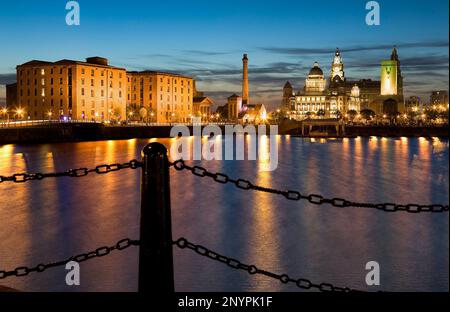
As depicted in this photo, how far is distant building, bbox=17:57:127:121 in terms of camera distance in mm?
86125

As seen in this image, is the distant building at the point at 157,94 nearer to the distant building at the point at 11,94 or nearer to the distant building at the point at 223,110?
the distant building at the point at 11,94

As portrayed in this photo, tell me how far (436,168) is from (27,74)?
6882cm

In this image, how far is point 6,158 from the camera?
140ft

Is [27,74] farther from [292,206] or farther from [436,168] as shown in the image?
[292,206]

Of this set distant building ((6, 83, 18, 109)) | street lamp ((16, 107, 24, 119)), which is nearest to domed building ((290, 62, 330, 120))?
distant building ((6, 83, 18, 109))

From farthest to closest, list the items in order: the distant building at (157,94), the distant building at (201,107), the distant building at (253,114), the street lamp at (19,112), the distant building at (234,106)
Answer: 1. the distant building at (234,106)
2. the distant building at (253,114)
3. the distant building at (201,107)
4. the distant building at (157,94)
5. the street lamp at (19,112)

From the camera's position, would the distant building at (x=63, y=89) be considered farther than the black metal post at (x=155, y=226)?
Yes

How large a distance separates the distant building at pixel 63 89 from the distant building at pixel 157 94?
13786 mm

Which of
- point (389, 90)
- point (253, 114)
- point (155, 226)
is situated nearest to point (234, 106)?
point (253, 114)

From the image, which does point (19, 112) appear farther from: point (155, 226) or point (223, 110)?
point (223, 110)

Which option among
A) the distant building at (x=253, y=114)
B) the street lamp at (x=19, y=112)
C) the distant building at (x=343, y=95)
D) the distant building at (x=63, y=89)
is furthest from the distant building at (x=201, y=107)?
the distant building at (x=343, y=95)

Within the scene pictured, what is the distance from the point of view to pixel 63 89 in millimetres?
86000

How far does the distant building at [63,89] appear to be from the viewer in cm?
8612

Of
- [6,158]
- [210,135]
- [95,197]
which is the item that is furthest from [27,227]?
[210,135]
